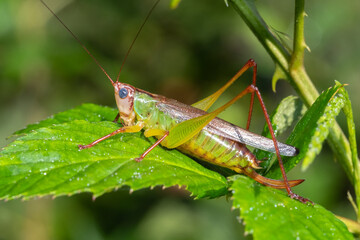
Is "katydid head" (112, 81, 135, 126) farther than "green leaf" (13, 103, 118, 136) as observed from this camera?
Yes

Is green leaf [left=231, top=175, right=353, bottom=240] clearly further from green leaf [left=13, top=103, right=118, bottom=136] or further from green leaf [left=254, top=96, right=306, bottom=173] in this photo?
green leaf [left=13, top=103, right=118, bottom=136]

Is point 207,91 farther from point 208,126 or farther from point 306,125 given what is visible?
point 306,125

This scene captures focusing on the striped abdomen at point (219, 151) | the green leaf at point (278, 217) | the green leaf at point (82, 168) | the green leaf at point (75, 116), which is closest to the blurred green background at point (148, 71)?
the green leaf at point (75, 116)

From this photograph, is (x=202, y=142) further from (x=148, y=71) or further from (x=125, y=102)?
(x=148, y=71)

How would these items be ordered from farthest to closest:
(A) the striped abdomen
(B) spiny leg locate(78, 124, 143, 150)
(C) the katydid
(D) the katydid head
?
(D) the katydid head, (A) the striped abdomen, (C) the katydid, (B) spiny leg locate(78, 124, 143, 150)

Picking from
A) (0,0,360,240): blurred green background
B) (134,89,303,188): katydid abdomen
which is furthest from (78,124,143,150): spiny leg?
(0,0,360,240): blurred green background

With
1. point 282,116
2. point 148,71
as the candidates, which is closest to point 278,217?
point 282,116
